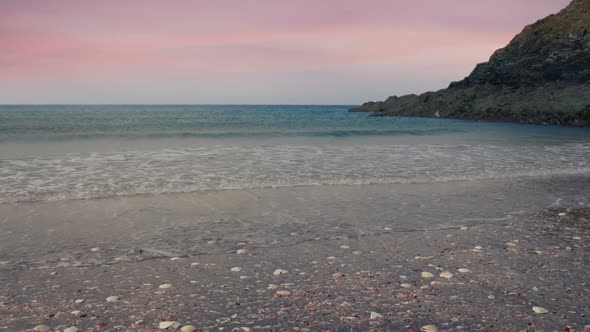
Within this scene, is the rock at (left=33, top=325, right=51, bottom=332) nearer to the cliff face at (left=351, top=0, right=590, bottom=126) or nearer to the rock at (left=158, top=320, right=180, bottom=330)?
the rock at (left=158, top=320, right=180, bottom=330)

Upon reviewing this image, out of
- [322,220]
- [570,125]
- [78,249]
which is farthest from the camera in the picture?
[570,125]

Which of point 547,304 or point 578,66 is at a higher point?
point 578,66

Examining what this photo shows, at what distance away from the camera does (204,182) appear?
15914 mm

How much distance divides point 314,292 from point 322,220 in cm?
442

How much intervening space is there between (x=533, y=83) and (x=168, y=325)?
90.4m

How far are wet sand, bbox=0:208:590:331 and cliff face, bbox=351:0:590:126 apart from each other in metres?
68.5

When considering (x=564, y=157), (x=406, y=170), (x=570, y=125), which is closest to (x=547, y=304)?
(x=406, y=170)

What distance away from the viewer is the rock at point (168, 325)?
201 inches

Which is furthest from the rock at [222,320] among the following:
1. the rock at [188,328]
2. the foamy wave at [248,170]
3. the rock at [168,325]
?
the foamy wave at [248,170]

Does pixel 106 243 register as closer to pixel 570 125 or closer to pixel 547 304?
pixel 547 304

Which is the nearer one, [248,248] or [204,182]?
[248,248]

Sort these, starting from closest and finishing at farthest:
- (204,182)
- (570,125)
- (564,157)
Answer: (204,182) → (564,157) → (570,125)

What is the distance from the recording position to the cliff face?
70.5 m

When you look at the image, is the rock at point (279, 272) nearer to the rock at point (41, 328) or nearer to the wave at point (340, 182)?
the rock at point (41, 328)
